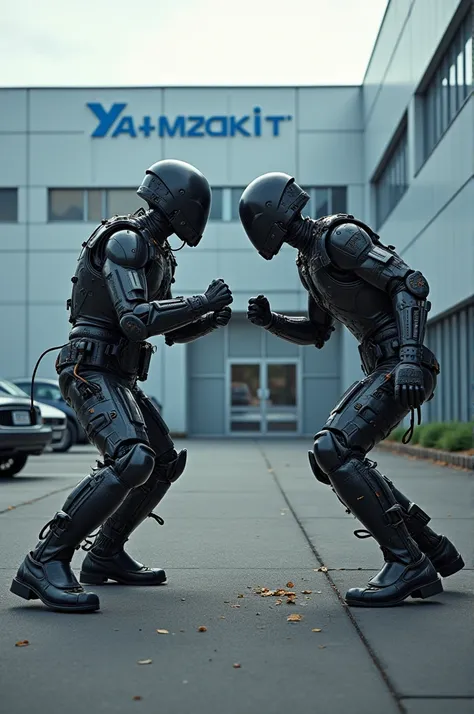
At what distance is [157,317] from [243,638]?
1479 mm

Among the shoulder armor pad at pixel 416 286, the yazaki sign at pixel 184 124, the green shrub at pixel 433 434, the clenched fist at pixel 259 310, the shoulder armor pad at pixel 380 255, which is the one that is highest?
the yazaki sign at pixel 184 124

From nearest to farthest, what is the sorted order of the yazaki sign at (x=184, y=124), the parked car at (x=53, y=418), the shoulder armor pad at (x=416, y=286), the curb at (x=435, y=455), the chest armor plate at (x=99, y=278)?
1. the shoulder armor pad at (x=416, y=286)
2. the chest armor plate at (x=99, y=278)
3. the parked car at (x=53, y=418)
4. the curb at (x=435, y=455)
5. the yazaki sign at (x=184, y=124)

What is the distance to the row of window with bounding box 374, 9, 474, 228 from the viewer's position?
17.7 meters

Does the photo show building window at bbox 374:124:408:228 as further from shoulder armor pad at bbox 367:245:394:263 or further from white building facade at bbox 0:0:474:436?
shoulder armor pad at bbox 367:245:394:263

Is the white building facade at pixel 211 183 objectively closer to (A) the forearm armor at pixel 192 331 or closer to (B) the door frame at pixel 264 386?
(B) the door frame at pixel 264 386

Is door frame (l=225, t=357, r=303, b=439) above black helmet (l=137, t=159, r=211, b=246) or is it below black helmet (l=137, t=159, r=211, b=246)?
below

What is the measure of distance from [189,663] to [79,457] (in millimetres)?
15897

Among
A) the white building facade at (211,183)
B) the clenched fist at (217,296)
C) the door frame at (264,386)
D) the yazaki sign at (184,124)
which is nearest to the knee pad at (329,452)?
the clenched fist at (217,296)

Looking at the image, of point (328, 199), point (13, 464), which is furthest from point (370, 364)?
point (328, 199)

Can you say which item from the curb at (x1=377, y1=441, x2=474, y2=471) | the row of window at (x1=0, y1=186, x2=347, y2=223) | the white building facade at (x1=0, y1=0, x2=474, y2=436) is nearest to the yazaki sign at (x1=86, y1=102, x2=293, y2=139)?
the white building facade at (x1=0, y1=0, x2=474, y2=436)

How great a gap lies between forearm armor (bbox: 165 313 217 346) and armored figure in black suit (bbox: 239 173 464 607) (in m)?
0.51

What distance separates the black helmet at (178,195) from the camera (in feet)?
16.7

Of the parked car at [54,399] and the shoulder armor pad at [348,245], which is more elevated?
the shoulder armor pad at [348,245]

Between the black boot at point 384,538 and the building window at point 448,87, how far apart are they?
13.7m
